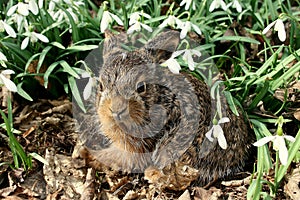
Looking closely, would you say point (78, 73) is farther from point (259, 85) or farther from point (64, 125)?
point (259, 85)

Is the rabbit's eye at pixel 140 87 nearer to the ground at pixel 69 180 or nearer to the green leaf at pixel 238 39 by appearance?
the ground at pixel 69 180

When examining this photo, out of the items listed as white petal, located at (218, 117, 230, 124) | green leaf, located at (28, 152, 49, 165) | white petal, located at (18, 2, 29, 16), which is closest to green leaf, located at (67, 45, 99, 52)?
white petal, located at (18, 2, 29, 16)

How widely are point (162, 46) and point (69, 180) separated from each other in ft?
5.10

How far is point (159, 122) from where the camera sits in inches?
179

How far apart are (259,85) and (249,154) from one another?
0.67m

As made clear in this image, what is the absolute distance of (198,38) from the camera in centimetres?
609

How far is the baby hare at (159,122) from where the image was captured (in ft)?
14.3

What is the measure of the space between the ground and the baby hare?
11cm

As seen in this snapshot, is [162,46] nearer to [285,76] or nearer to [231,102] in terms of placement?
[231,102]

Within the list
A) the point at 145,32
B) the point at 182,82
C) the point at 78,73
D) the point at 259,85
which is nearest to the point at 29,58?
the point at 78,73

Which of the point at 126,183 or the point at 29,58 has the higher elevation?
the point at 29,58

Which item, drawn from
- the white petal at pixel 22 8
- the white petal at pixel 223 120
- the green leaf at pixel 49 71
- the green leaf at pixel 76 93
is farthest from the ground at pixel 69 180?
the white petal at pixel 22 8

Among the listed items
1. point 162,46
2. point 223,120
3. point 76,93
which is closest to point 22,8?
point 76,93

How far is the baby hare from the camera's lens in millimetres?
4355
